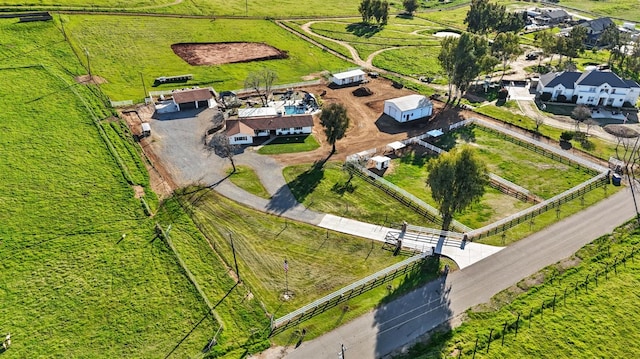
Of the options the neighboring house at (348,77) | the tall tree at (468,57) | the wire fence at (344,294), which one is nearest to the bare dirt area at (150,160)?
the wire fence at (344,294)

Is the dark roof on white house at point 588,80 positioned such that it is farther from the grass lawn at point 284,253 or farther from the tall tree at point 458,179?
the grass lawn at point 284,253

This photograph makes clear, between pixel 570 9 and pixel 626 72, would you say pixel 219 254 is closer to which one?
pixel 626 72

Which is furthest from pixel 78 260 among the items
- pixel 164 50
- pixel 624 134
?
pixel 624 134

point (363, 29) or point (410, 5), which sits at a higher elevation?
point (410, 5)

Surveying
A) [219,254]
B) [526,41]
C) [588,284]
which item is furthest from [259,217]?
[526,41]

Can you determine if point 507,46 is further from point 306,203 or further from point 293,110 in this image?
point 306,203

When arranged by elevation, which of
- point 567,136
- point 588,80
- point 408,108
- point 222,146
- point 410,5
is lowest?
point 222,146

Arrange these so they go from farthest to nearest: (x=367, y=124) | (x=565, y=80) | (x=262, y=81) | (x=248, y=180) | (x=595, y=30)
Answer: (x=595, y=30)
(x=565, y=80)
(x=262, y=81)
(x=367, y=124)
(x=248, y=180)
